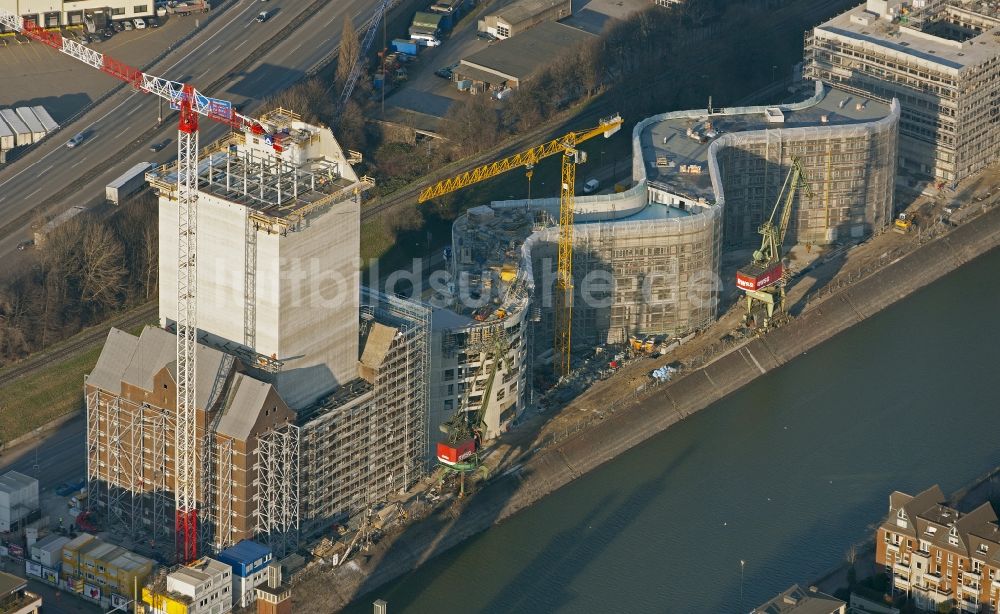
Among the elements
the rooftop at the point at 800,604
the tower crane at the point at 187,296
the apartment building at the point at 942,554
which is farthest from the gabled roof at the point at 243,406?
the apartment building at the point at 942,554

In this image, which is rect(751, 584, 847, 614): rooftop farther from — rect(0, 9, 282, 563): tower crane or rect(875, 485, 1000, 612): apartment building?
rect(0, 9, 282, 563): tower crane

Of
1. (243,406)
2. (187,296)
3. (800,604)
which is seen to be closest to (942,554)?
(800,604)

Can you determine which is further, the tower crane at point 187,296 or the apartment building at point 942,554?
the tower crane at point 187,296

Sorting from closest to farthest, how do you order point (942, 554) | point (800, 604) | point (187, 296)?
1. point (800, 604)
2. point (942, 554)
3. point (187, 296)

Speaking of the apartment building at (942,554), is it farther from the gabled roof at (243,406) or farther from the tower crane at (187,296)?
the tower crane at (187,296)

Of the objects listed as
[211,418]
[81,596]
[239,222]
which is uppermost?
[239,222]

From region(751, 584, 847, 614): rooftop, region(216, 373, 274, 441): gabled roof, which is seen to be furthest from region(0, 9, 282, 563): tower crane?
region(751, 584, 847, 614): rooftop

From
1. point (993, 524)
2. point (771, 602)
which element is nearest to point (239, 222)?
point (771, 602)

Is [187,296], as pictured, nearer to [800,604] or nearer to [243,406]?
[243,406]

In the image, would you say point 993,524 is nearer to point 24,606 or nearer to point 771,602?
point 771,602
